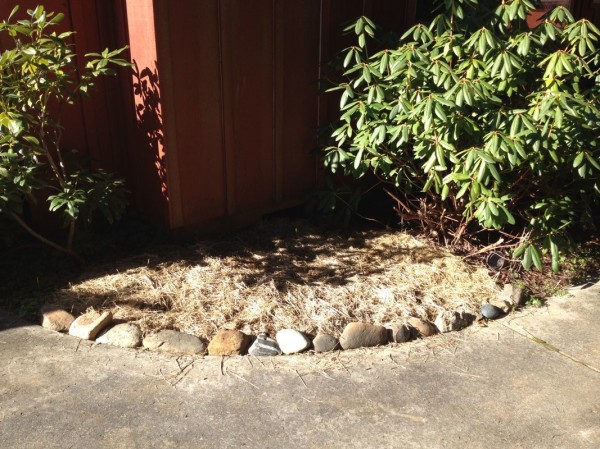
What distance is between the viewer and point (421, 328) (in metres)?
3.38

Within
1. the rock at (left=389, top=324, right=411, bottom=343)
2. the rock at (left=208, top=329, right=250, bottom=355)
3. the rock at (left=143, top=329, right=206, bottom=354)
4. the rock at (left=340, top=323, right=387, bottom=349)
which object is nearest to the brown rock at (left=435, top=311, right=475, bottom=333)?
the rock at (left=389, top=324, right=411, bottom=343)

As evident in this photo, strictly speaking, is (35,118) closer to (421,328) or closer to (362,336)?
(362,336)

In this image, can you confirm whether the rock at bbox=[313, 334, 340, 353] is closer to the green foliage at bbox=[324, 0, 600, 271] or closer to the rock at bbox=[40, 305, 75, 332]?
the green foliage at bbox=[324, 0, 600, 271]

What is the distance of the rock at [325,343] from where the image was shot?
3.19m

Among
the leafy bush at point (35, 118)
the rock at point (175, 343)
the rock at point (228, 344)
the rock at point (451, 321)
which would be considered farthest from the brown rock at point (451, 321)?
the leafy bush at point (35, 118)

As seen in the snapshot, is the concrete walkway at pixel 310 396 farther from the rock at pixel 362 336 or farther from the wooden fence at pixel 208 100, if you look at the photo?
the wooden fence at pixel 208 100

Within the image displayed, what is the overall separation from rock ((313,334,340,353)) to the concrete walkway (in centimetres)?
10

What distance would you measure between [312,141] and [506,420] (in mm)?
3002

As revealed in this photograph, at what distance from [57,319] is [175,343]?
30.5 inches

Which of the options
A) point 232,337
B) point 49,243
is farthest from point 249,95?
point 232,337

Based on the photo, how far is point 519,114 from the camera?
318cm

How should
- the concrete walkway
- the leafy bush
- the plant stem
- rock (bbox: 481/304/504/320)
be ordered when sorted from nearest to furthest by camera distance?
1. the concrete walkway
2. the leafy bush
3. rock (bbox: 481/304/504/320)
4. the plant stem

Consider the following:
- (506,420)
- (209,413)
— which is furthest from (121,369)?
(506,420)

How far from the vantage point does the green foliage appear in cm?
324
